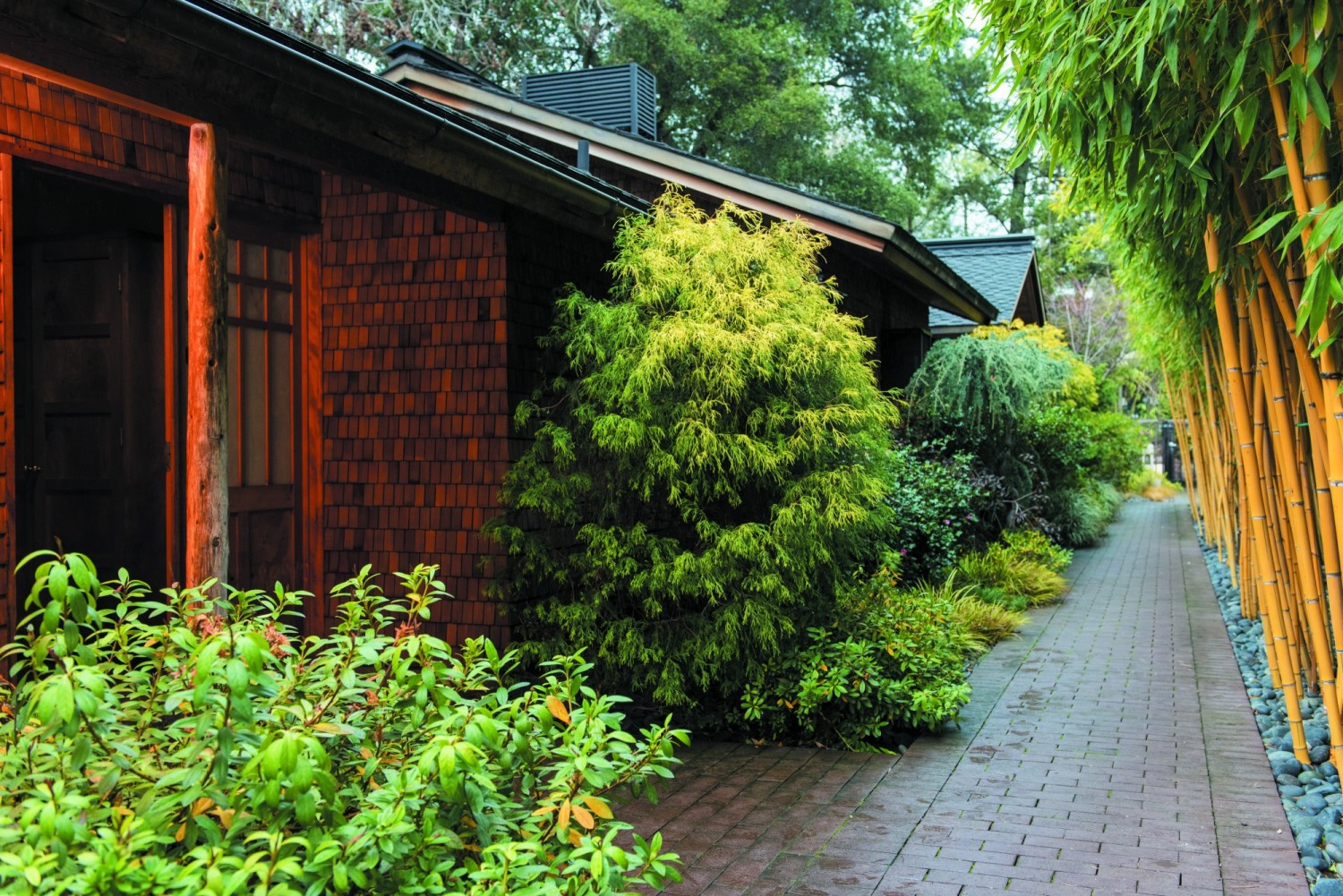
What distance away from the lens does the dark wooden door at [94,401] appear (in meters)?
5.07

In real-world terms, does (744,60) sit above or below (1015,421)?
above

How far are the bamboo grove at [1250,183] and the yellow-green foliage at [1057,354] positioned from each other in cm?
710

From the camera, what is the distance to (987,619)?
26.2 feet

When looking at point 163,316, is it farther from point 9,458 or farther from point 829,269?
point 829,269

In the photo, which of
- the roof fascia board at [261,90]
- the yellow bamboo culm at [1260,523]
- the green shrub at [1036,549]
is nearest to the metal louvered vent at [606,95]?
the green shrub at [1036,549]

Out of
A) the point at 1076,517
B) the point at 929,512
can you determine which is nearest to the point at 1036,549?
the point at 929,512

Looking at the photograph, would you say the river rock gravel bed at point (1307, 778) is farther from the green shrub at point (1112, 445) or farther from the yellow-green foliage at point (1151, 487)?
the yellow-green foliage at point (1151, 487)

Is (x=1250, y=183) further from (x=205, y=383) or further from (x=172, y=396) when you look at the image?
(x=172, y=396)

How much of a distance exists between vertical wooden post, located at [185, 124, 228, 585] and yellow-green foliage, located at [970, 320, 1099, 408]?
379 inches

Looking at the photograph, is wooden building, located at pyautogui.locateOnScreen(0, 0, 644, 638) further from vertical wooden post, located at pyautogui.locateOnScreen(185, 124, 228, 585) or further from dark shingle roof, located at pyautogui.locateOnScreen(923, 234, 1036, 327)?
dark shingle roof, located at pyautogui.locateOnScreen(923, 234, 1036, 327)

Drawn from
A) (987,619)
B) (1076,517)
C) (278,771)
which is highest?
(278,771)

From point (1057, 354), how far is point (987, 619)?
20.8 feet

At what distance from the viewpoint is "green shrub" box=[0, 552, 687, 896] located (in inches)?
68.6

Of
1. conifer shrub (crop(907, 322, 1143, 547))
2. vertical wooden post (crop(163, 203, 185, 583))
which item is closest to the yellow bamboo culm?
vertical wooden post (crop(163, 203, 185, 583))
